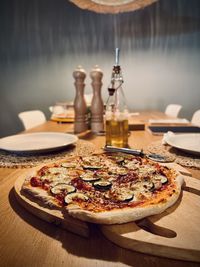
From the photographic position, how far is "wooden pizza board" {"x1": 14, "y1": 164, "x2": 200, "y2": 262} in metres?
0.40

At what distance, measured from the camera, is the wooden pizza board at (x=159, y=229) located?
40 cm

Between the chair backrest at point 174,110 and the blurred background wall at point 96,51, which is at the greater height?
the blurred background wall at point 96,51

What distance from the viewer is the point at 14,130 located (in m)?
4.07

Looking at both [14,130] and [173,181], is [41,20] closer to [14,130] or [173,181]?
[14,130]

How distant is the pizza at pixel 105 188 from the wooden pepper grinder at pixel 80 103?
58 cm

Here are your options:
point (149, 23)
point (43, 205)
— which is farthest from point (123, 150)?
point (149, 23)

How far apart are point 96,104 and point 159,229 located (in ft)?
3.11

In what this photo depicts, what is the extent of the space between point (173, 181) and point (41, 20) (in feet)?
12.8

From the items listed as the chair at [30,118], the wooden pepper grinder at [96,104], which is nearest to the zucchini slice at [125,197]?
the wooden pepper grinder at [96,104]

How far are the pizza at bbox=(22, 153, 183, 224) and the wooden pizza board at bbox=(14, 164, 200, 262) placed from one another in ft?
0.05

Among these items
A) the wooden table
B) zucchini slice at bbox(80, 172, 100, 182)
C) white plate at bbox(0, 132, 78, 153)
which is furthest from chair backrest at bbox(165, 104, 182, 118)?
the wooden table

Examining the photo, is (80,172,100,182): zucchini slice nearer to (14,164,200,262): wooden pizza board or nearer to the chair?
Result: (14,164,200,262): wooden pizza board

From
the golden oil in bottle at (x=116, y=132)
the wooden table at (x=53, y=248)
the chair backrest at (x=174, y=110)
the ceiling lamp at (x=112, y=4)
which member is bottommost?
the chair backrest at (x=174, y=110)

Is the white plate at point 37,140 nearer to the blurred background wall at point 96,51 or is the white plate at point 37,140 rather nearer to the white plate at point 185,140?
the white plate at point 185,140
